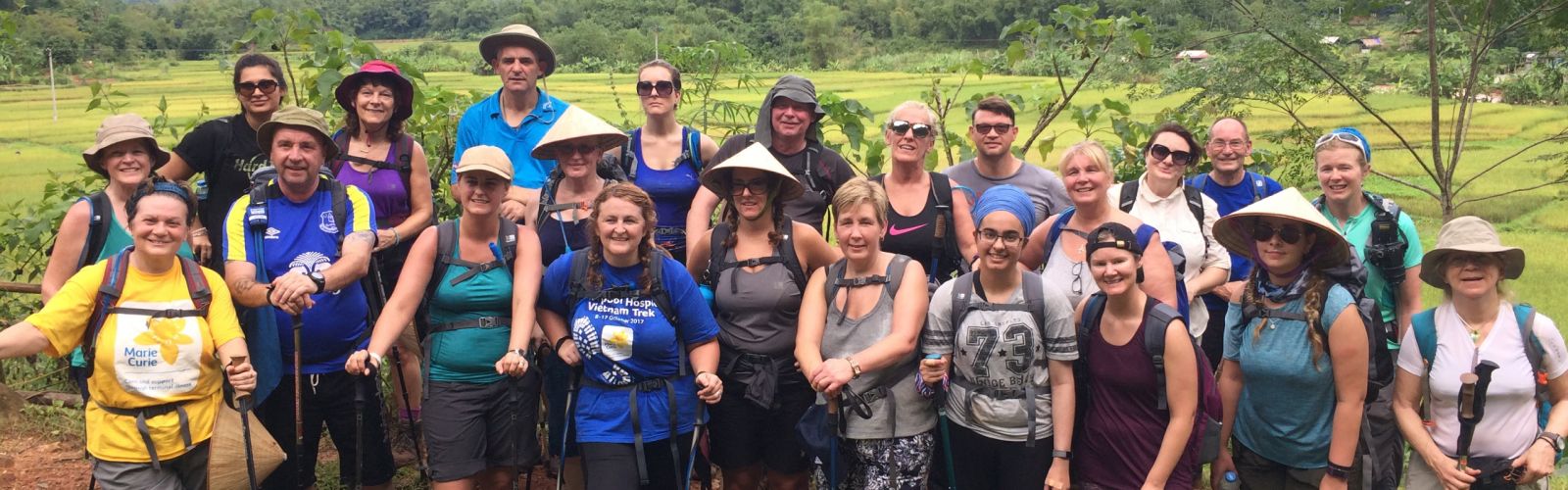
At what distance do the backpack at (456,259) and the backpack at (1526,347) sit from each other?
10.8 feet

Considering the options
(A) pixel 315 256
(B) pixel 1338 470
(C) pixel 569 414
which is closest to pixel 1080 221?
(B) pixel 1338 470

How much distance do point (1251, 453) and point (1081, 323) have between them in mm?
812

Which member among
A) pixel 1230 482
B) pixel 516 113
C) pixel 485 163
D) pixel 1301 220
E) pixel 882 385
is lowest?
pixel 1230 482

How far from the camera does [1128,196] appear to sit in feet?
15.8

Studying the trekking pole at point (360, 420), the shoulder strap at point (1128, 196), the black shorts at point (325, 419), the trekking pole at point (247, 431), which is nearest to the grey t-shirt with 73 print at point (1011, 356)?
the shoulder strap at point (1128, 196)

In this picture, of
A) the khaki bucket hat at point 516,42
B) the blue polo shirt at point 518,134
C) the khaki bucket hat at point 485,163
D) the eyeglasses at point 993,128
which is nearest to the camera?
the khaki bucket hat at point 485,163

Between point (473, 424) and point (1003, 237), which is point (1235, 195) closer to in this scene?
point (1003, 237)

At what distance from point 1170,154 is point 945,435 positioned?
1.65 meters

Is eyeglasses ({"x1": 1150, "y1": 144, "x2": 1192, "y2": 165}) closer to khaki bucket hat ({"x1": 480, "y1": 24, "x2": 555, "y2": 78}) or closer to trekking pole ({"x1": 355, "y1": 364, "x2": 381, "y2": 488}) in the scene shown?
khaki bucket hat ({"x1": 480, "y1": 24, "x2": 555, "y2": 78})

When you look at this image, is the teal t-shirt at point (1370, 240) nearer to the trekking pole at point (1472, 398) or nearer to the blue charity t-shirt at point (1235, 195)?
the blue charity t-shirt at point (1235, 195)

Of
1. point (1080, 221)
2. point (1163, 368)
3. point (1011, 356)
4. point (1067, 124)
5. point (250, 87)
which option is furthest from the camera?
point (1067, 124)

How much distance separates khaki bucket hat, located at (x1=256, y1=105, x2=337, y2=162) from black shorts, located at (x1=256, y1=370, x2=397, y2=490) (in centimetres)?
94

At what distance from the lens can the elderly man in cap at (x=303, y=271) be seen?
414 cm

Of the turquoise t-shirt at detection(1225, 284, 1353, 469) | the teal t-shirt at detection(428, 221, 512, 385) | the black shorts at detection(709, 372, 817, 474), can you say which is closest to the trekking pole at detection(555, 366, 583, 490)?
the teal t-shirt at detection(428, 221, 512, 385)
